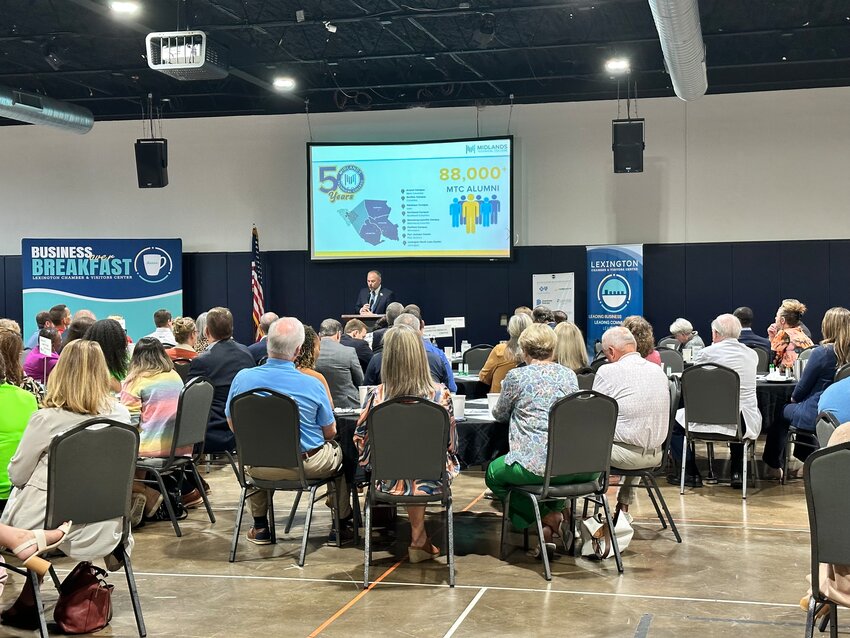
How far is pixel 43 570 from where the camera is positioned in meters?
3.71

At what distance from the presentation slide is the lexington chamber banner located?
1.26 meters

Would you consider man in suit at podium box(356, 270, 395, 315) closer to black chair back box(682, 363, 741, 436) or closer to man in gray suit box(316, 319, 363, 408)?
man in gray suit box(316, 319, 363, 408)

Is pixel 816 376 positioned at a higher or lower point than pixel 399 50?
lower

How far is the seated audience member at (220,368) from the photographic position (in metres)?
6.91

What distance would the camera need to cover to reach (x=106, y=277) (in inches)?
577

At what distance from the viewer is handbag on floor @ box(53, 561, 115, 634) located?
4.28 m

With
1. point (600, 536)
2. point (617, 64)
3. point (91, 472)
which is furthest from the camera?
point (617, 64)

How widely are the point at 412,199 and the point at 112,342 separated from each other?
8199mm

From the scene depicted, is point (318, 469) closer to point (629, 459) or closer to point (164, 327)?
point (629, 459)

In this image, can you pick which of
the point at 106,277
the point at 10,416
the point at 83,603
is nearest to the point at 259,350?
the point at 10,416

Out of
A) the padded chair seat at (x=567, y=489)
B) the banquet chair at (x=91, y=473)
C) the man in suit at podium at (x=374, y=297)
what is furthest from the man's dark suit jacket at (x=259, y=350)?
the man in suit at podium at (x=374, y=297)

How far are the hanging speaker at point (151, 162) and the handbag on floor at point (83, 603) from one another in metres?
9.93

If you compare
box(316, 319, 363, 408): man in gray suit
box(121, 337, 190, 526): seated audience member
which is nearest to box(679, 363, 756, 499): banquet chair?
box(316, 319, 363, 408): man in gray suit

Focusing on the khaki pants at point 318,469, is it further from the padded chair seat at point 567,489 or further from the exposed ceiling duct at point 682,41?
the exposed ceiling duct at point 682,41
